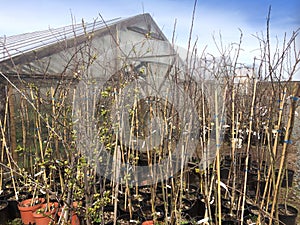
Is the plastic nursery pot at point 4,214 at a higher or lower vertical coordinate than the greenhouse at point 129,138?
lower

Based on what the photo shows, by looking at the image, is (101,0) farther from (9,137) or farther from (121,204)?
(121,204)

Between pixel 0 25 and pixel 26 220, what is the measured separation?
15.5ft

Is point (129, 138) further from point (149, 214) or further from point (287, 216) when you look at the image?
point (287, 216)

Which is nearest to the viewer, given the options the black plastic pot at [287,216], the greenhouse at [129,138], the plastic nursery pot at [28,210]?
the greenhouse at [129,138]

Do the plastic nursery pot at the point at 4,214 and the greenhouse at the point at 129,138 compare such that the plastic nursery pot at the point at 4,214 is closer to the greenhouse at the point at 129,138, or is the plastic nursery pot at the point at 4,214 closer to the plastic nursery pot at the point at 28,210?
the greenhouse at the point at 129,138

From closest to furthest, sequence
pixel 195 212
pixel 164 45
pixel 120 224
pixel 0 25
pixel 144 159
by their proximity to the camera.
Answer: pixel 120 224 → pixel 195 212 → pixel 144 159 → pixel 164 45 → pixel 0 25

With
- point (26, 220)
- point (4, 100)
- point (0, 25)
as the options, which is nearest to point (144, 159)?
point (26, 220)

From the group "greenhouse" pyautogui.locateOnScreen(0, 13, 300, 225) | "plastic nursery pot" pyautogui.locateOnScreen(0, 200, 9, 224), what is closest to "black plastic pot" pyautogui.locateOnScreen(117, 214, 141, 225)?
"greenhouse" pyautogui.locateOnScreen(0, 13, 300, 225)

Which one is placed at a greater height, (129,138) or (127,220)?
(129,138)

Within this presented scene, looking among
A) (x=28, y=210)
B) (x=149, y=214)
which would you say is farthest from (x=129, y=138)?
(x=28, y=210)

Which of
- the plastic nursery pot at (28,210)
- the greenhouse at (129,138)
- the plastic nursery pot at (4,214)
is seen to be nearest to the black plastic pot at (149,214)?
the greenhouse at (129,138)

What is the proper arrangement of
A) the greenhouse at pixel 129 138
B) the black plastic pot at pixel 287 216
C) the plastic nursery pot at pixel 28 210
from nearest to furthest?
the greenhouse at pixel 129 138 → the black plastic pot at pixel 287 216 → the plastic nursery pot at pixel 28 210

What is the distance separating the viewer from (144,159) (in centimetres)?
418

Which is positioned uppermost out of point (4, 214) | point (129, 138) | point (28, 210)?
point (129, 138)
